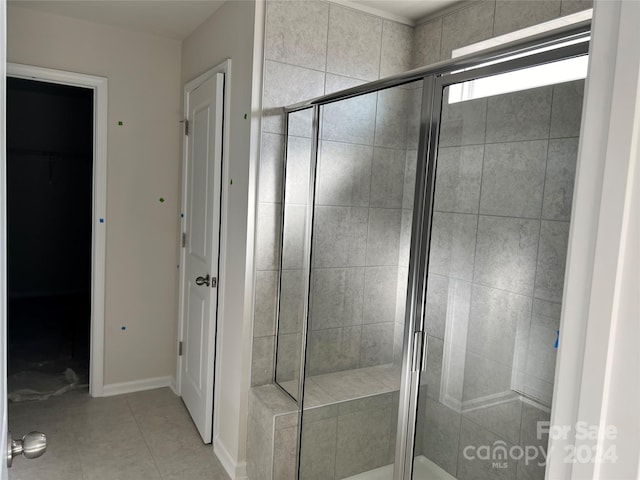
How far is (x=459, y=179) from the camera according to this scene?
5.07 feet

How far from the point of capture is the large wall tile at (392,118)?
1.77 metres

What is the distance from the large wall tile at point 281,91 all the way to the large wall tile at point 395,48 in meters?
0.51

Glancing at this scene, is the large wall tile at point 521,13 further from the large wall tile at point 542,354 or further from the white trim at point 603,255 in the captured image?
the white trim at point 603,255

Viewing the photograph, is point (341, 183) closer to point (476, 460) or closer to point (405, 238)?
point (405, 238)

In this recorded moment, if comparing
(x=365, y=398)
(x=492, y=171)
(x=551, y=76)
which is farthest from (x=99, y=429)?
(x=551, y=76)

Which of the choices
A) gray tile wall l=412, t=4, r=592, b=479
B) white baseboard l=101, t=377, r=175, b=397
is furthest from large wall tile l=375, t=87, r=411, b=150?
white baseboard l=101, t=377, r=175, b=397

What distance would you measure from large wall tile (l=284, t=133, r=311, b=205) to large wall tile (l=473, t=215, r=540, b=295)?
109cm

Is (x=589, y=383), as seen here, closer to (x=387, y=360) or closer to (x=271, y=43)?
(x=387, y=360)

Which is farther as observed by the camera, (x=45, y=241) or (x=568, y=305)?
(x=45, y=241)

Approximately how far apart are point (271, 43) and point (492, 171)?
4.56 feet

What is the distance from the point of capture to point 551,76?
1294 mm

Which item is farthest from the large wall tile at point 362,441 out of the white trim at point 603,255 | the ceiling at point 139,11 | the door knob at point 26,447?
the ceiling at point 139,11

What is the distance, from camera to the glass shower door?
132cm

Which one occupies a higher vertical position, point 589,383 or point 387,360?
point 589,383
